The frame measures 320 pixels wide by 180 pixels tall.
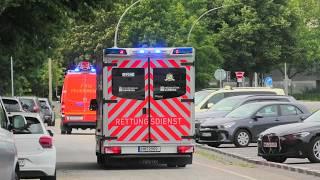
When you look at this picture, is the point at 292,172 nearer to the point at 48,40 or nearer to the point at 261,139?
the point at 261,139

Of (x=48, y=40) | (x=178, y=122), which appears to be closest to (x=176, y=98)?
(x=178, y=122)

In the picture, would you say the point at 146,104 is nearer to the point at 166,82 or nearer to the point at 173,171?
the point at 166,82

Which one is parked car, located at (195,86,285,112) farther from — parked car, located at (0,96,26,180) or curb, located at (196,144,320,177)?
parked car, located at (0,96,26,180)

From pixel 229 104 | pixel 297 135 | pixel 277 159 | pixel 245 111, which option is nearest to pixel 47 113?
pixel 229 104

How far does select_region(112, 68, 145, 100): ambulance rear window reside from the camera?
56.9 feet

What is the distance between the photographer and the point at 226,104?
96.2ft

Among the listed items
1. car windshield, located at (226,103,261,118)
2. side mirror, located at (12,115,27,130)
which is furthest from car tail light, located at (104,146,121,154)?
car windshield, located at (226,103,261,118)

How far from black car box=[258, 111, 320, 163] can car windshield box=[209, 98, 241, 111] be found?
9973mm

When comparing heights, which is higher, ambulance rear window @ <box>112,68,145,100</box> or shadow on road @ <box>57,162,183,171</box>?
ambulance rear window @ <box>112,68,145,100</box>

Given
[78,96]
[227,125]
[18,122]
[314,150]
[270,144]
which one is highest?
[78,96]

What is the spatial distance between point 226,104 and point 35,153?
55.4 feet

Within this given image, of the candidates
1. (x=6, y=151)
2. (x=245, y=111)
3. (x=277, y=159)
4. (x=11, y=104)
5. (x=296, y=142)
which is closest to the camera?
(x=6, y=151)

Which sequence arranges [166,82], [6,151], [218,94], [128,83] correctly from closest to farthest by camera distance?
[6,151] < [128,83] < [166,82] < [218,94]

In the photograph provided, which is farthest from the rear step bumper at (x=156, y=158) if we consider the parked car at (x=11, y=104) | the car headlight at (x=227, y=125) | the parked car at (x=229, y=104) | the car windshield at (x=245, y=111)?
the parked car at (x=229, y=104)
